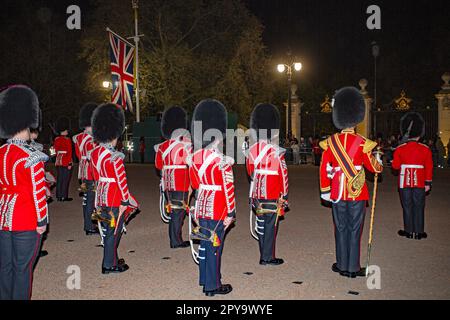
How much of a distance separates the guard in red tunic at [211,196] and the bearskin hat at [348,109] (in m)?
1.68

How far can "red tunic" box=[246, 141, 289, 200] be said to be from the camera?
625 centimetres

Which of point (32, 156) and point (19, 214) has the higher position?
point (32, 156)

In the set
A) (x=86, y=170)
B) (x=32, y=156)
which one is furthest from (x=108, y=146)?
(x=86, y=170)

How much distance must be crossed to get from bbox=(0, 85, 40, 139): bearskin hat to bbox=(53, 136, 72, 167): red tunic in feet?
21.5

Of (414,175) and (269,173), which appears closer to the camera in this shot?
(269,173)

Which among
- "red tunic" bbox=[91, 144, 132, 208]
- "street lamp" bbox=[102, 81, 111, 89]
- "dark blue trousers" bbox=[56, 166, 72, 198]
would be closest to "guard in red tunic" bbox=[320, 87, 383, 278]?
"red tunic" bbox=[91, 144, 132, 208]

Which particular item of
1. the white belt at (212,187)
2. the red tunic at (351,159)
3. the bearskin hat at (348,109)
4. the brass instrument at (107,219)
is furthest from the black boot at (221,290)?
the bearskin hat at (348,109)

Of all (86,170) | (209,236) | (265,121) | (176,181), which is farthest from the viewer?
(86,170)

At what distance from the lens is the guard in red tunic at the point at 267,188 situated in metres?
6.25

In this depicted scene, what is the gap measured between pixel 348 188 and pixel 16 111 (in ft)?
11.5

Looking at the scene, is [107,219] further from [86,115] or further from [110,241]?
[86,115]

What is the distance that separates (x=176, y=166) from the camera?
23.6 ft

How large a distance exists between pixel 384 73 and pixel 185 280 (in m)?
38.7

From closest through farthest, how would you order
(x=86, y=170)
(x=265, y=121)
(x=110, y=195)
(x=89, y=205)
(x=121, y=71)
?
(x=110, y=195)
(x=265, y=121)
(x=89, y=205)
(x=86, y=170)
(x=121, y=71)
